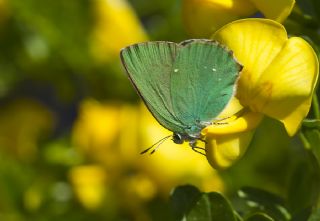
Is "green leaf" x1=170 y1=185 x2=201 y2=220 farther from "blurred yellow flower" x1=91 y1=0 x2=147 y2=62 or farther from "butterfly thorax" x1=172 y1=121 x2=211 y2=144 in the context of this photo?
"blurred yellow flower" x1=91 y1=0 x2=147 y2=62

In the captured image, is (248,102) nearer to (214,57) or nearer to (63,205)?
(214,57)

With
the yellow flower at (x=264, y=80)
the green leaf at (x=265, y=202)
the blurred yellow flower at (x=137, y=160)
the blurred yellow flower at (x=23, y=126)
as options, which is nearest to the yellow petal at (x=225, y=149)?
the yellow flower at (x=264, y=80)

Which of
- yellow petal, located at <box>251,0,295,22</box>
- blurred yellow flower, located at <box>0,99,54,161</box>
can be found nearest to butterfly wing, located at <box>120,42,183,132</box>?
yellow petal, located at <box>251,0,295,22</box>

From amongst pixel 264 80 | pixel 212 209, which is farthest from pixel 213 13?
pixel 212 209

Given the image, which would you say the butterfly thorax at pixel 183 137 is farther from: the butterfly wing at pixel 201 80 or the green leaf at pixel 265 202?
the green leaf at pixel 265 202

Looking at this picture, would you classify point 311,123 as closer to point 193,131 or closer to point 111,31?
point 193,131
